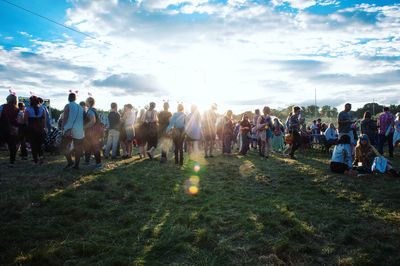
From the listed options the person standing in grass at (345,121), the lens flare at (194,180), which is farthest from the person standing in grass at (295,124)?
the lens flare at (194,180)

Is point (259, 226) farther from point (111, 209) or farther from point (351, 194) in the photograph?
point (351, 194)

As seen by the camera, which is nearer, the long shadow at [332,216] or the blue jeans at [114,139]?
the long shadow at [332,216]

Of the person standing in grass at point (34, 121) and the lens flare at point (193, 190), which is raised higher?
the person standing in grass at point (34, 121)

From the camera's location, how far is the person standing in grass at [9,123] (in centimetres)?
935

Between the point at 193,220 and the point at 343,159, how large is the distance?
6055mm

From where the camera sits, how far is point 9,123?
30.8 feet

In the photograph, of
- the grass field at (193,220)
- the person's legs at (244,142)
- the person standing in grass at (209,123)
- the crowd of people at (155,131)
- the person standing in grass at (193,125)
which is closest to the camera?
the grass field at (193,220)

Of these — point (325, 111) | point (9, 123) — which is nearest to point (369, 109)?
point (325, 111)

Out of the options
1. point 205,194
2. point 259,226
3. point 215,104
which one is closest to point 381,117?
point 215,104

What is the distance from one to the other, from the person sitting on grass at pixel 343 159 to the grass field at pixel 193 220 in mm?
918

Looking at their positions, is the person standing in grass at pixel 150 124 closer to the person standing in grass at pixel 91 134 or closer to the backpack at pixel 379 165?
the person standing in grass at pixel 91 134

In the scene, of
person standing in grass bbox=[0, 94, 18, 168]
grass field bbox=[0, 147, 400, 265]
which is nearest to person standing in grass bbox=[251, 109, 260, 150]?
grass field bbox=[0, 147, 400, 265]

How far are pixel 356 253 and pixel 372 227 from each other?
1.14 m

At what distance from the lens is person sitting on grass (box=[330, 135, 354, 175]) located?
31.1 feet
